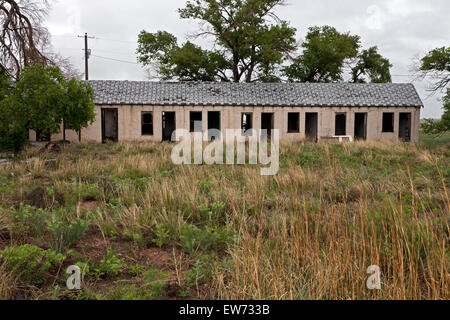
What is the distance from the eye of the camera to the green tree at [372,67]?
30500 mm

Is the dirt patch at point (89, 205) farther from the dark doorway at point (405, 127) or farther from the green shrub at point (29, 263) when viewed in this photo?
the dark doorway at point (405, 127)

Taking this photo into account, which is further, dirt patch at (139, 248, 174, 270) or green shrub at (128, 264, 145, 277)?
dirt patch at (139, 248, 174, 270)

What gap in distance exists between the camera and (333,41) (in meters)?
25.8

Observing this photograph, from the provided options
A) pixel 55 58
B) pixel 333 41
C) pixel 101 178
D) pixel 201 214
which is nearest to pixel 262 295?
pixel 201 214

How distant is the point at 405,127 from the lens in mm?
23562

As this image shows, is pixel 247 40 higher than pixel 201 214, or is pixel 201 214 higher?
pixel 247 40

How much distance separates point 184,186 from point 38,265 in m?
3.27

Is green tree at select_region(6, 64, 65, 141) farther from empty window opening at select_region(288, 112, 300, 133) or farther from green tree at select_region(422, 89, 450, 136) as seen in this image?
empty window opening at select_region(288, 112, 300, 133)

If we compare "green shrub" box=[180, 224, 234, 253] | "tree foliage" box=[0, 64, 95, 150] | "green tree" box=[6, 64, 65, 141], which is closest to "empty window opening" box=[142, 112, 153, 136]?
"tree foliage" box=[0, 64, 95, 150]

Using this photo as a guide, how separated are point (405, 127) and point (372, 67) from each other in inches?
370

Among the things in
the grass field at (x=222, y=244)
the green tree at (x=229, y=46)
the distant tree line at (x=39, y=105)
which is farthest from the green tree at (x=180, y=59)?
the grass field at (x=222, y=244)

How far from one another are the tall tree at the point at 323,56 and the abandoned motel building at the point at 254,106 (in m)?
3.94

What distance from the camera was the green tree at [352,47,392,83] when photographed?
30500mm
